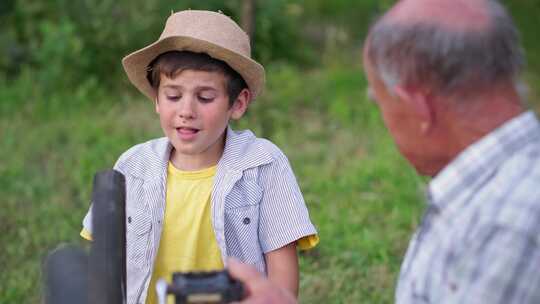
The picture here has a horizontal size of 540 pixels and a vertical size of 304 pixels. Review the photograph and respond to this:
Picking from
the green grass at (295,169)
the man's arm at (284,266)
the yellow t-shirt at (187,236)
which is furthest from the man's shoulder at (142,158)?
the green grass at (295,169)

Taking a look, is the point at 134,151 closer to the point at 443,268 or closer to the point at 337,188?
the point at 443,268

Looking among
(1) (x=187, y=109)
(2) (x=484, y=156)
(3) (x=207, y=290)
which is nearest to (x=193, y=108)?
(1) (x=187, y=109)

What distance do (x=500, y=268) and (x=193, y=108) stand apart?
1.28m

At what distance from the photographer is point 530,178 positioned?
1.74 m

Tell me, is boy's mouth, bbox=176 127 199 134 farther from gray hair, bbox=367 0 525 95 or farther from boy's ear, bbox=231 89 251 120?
gray hair, bbox=367 0 525 95

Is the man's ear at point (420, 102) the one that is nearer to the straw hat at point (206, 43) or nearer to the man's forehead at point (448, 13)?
the man's forehead at point (448, 13)

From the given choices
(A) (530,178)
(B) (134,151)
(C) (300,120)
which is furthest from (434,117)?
(C) (300,120)

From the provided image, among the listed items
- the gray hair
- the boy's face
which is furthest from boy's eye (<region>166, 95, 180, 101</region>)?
the gray hair

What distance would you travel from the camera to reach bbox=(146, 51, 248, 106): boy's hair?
2727 mm

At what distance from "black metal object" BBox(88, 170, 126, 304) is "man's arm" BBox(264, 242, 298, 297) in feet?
1.68

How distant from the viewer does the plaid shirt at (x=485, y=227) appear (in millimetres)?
1691

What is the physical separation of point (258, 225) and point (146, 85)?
0.62 meters

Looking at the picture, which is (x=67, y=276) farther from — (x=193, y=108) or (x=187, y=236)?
(x=193, y=108)

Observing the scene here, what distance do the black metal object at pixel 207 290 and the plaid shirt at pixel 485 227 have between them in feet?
1.21
